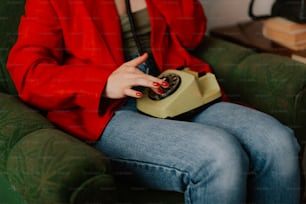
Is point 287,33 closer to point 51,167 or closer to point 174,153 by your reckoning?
point 174,153

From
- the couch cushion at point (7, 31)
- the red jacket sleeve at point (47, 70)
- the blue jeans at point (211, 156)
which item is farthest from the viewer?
the couch cushion at point (7, 31)

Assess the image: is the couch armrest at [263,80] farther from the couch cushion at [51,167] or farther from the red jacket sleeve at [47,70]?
the couch cushion at [51,167]

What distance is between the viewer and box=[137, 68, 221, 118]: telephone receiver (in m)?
1.01

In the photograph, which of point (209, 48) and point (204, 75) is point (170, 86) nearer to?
point (204, 75)

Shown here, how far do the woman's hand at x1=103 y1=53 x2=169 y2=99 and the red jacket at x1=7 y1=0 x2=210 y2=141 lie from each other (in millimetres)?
20

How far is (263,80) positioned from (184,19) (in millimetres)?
260

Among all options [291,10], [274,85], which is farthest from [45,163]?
[291,10]

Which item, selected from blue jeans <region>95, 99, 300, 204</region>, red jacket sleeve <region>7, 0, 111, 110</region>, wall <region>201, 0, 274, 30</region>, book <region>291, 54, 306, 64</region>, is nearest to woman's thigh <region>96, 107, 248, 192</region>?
blue jeans <region>95, 99, 300, 204</region>

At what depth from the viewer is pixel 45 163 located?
30.9 inches

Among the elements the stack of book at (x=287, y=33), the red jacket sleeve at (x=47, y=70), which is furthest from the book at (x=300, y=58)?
the red jacket sleeve at (x=47, y=70)

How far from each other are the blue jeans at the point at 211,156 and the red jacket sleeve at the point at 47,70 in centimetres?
10

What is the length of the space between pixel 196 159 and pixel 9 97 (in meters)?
0.47

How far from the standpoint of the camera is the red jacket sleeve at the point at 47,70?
99 cm

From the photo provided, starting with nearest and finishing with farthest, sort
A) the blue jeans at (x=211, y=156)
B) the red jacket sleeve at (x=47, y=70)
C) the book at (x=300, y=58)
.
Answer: the blue jeans at (x=211, y=156) → the red jacket sleeve at (x=47, y=70) → the book at (x=300, y=58)
